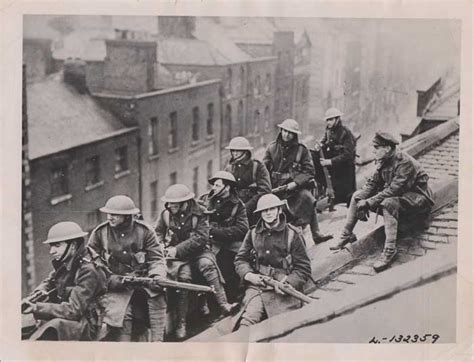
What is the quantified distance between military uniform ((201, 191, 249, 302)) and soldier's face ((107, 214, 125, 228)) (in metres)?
0.50

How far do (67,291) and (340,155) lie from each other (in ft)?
5.77

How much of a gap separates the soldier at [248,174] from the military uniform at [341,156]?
0.40 m

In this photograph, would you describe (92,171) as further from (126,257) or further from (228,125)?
(228,125)

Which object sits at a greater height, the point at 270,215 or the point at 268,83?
the point at 268,83

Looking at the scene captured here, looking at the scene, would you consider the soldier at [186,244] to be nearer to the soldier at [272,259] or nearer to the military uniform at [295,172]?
the soldier at [272,259]

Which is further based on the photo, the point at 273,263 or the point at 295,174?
the point at 295,174

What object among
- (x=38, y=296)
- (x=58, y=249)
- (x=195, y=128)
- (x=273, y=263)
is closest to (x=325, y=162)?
(x=273, y=263)

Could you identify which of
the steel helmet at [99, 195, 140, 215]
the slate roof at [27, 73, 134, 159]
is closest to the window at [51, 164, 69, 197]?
the slate roof at [27, 73, 134, 159]

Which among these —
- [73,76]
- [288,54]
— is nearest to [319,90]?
[288,54]

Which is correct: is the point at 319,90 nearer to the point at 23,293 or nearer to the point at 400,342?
the point at 400,342

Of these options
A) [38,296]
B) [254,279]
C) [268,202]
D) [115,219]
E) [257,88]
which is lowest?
[38,296]

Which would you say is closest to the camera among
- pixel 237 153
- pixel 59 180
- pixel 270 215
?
pixel 59 180

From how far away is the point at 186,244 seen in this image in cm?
373

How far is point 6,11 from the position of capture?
12.4ft
